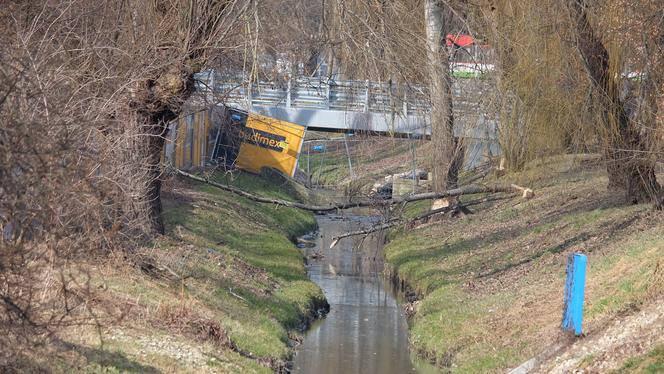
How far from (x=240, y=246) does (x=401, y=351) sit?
7.12 metres

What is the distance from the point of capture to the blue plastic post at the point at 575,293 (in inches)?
520

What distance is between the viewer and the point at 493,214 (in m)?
29.8

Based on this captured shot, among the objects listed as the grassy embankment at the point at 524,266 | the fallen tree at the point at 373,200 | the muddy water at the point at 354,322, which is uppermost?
the fallen tree at the point at 373,200

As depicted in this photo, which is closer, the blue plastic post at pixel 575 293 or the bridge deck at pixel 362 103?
the blue plastic post at pixel 575 293

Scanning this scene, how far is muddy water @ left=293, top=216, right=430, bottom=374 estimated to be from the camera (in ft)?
58.5

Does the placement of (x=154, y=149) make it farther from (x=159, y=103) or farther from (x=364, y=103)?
(x=364, y=103)

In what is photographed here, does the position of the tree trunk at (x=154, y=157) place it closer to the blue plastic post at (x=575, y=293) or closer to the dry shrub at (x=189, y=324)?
the dry shrub at (x=189, y=324)

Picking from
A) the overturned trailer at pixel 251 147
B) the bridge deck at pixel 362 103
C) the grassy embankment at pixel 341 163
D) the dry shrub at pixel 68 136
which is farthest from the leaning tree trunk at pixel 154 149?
the grassy embankment at pixel 341 163

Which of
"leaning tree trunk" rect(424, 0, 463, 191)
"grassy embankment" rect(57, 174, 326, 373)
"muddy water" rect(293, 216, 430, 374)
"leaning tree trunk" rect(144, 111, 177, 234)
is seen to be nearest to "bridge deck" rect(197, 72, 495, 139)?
"leaning tree trunk" rect(424, 0, 463, 191)

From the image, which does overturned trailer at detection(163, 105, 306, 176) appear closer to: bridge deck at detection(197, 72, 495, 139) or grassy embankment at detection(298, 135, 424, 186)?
bridge deck at detection(197, 72, 495, 139)

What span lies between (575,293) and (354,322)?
A: 8.61m

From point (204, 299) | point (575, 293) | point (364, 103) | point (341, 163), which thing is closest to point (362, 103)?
point (364, 103)

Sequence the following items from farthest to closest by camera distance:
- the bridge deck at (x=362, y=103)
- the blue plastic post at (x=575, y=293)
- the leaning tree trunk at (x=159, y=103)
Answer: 1. the leaning tree trunk at (x=159, y=103)
2. the bridge deck at (x=362, y=103)
3. the blue plastic post at (x=575, y=293)

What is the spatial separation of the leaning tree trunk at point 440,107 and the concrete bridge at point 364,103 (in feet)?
1.07
